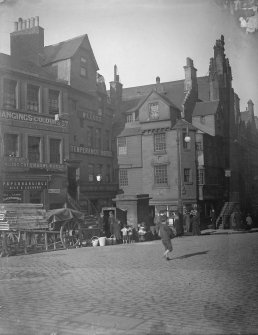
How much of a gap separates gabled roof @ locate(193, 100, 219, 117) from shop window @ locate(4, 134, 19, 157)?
20.6 metres

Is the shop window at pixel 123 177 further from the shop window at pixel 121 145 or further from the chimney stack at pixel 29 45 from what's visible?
the chimney stack at pixel 29 45

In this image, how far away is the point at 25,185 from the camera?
24766mm

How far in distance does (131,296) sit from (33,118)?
20469mm

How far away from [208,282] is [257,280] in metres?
1.20

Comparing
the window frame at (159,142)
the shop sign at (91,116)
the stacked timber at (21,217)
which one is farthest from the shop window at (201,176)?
the stacked timber at (21,217)

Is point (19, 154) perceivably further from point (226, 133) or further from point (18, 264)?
point (226, 133)

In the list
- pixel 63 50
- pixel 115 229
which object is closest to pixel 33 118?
pixel 63 50

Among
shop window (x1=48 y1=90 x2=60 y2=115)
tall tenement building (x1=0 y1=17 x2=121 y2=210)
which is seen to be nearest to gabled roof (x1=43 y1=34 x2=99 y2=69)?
tall tenement building (x1=0 y1=17 x2=121 y2=210)

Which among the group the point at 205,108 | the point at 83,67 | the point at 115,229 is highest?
the point at 83,67

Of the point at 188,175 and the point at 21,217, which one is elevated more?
the point at 188,175

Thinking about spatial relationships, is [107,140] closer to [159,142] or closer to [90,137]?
[90,137]

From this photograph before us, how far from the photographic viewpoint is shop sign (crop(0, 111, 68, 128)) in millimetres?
24612

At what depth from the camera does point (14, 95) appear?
25562mm

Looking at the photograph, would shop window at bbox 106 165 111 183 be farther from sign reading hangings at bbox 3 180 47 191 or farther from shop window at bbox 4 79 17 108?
shop window at bbox 4 79 17 108
